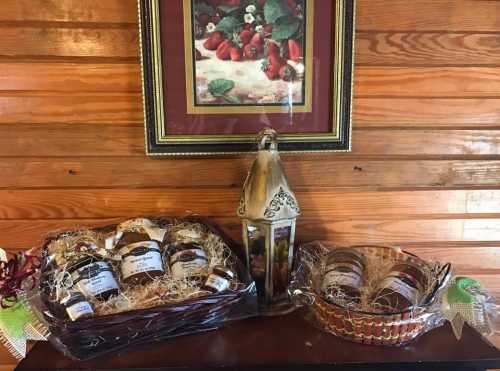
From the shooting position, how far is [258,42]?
1009mm

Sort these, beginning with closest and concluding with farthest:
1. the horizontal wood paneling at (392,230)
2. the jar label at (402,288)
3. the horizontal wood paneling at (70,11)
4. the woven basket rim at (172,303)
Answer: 1. the woven basket rim at (172,303)
2. the jar label at (402,288)
3. the horizontal wood paneling at (70,11)
4. the horizontal wood paneling at (392,230)

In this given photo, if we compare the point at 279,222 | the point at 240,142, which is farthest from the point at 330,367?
the point at 240,142

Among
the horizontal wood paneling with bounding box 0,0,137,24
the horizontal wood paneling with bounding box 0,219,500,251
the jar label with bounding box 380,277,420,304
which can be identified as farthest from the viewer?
the horizontal wood paneling with bounding box 0,219,500,251

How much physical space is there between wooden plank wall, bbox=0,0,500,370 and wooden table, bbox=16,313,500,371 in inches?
13.7

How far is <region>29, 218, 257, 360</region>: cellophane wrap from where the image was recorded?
2.35 ft

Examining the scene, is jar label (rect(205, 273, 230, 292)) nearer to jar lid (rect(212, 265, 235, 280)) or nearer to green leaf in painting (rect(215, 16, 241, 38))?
jar lid (rect(212, 265, 235, 280))

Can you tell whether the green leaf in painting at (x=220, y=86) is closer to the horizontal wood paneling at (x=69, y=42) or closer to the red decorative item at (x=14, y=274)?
the horizontal wood paneling at (x=69, y=42)

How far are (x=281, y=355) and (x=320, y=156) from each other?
517 millimetres

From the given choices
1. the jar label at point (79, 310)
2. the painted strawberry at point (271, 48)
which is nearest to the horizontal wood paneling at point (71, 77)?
the painted strawberry at point (271, 48)

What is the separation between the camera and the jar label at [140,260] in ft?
2.75

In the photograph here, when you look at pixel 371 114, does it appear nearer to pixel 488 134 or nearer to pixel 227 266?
pixel 488 134

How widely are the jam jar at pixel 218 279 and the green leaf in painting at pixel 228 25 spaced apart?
56 cm

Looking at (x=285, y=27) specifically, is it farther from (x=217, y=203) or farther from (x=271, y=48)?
(x=217, y=203)

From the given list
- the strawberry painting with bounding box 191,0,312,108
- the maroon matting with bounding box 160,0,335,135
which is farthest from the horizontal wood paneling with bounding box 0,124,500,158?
the strawberry painting with bounding box 191,0,312,108
